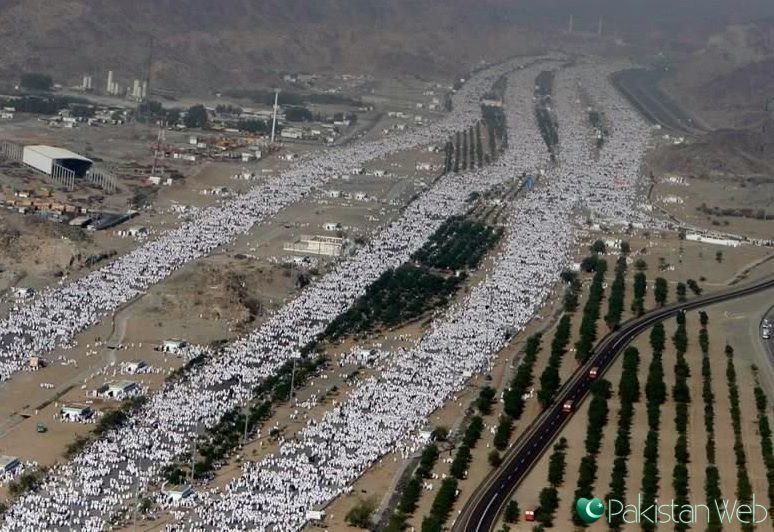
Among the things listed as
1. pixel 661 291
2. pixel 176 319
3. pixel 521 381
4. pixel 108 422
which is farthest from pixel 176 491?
pixel 661 291

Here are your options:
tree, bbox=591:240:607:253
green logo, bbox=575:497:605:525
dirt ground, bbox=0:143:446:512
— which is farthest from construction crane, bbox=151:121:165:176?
green logo, bbox=575:497:605:525

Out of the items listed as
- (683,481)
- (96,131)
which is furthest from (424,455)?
(96,131)

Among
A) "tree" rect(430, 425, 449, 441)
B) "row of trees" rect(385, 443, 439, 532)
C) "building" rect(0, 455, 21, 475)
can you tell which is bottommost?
"building" rect(0, 455, 21, 475)

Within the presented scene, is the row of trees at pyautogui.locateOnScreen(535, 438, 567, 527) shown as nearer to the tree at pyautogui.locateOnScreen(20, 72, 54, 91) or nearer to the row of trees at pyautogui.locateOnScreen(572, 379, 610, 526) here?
the row of trees at pyautogui.locateOnScreen(572, 379, 610, 526)

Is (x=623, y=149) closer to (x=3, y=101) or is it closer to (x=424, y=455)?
(x=3, y=101)

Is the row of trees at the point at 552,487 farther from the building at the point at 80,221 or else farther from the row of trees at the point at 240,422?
the building at the point at 80,221

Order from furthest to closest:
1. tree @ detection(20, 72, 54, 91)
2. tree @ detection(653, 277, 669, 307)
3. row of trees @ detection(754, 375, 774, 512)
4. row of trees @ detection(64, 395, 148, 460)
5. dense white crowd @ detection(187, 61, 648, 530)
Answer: tree @ detection(20, 72, 54, 91) → tree @ detection(653, 277, 669, 307) → row of trees @ detection(754, 375, 774, 512) → row of trees @ detection(64, 395, 148, 460) → dense white crowd @ detection(187, 61, 648, 530)
